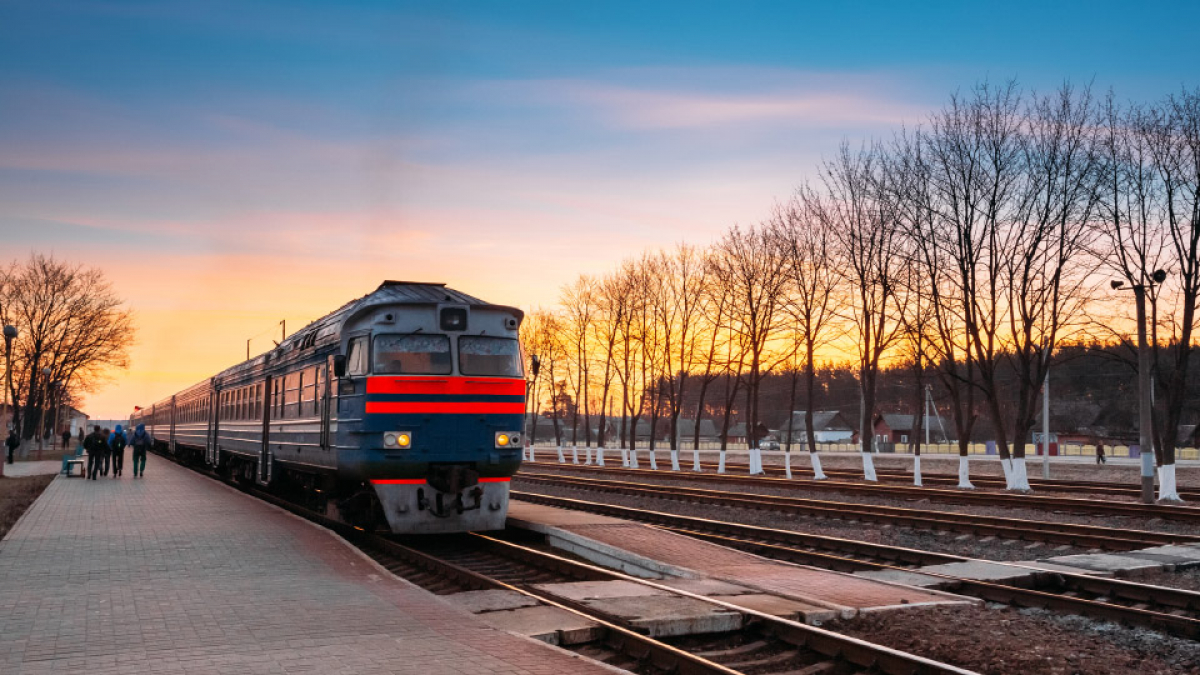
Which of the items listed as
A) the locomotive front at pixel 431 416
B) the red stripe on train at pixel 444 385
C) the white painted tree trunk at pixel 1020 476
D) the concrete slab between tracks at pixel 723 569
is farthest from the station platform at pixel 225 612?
the white painted tree trunk at pixel 1020 476

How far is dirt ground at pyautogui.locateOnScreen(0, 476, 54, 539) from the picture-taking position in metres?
19.9

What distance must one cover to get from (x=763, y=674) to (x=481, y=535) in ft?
28.7

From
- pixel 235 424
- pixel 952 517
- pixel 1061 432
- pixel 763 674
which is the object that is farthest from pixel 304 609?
pixel 1061 432

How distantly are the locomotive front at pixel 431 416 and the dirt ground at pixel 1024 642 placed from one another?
7038 millimetres

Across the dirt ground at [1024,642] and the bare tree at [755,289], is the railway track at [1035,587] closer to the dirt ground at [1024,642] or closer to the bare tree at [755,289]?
the dirt ground at [1024,642]

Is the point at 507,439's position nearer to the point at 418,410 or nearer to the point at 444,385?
the point at 444,385

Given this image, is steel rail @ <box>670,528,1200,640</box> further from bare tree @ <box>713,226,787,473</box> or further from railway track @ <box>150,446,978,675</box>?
bare tree @ <box>713,226,787,473</box>

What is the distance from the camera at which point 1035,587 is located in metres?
11.8

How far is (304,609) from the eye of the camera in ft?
31.6

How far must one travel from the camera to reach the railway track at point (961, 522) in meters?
15.5

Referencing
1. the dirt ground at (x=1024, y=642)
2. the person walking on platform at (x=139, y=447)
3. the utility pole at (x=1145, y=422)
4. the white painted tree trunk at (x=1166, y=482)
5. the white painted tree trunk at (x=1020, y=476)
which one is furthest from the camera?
the person walking on platform at (x=139, y=447)

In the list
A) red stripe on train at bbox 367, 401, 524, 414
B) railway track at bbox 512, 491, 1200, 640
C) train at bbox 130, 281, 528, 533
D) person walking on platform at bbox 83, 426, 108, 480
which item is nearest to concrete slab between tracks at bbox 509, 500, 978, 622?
railway track at bbox 512, 491, 1200, 640

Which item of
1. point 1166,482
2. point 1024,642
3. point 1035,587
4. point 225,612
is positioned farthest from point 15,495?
point 1166,482

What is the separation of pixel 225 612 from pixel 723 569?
18.8ft
